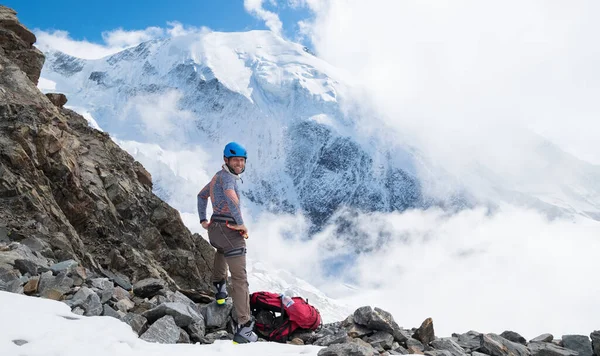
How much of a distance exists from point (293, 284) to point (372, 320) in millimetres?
172475

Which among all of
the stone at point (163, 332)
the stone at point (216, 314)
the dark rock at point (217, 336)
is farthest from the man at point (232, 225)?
the stone at point (163, 332)

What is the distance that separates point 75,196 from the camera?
1279 cm

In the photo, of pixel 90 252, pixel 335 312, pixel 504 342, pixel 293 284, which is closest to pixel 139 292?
pixel 90 252

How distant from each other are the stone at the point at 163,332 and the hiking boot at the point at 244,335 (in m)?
0.95

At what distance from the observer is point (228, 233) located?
25.6ft

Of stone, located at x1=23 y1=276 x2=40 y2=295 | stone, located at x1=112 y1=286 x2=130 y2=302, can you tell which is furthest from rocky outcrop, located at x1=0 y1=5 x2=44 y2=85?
stone, located at x1=23 y1=276 x2=40 y2=295

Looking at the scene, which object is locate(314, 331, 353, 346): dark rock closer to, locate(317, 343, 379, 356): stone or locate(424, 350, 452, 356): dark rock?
locate(424, 350, 452, 356): dark rock

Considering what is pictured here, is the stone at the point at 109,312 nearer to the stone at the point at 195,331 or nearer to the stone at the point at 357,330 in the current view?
the stone at the point at 195,331

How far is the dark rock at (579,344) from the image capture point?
9.33m

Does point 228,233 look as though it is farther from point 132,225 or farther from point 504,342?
point 132,225

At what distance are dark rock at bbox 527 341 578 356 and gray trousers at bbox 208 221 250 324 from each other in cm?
608

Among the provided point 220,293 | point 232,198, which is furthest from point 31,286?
point 232,198

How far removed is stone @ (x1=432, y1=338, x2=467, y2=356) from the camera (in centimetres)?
826

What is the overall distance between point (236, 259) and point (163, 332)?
1.80 m
